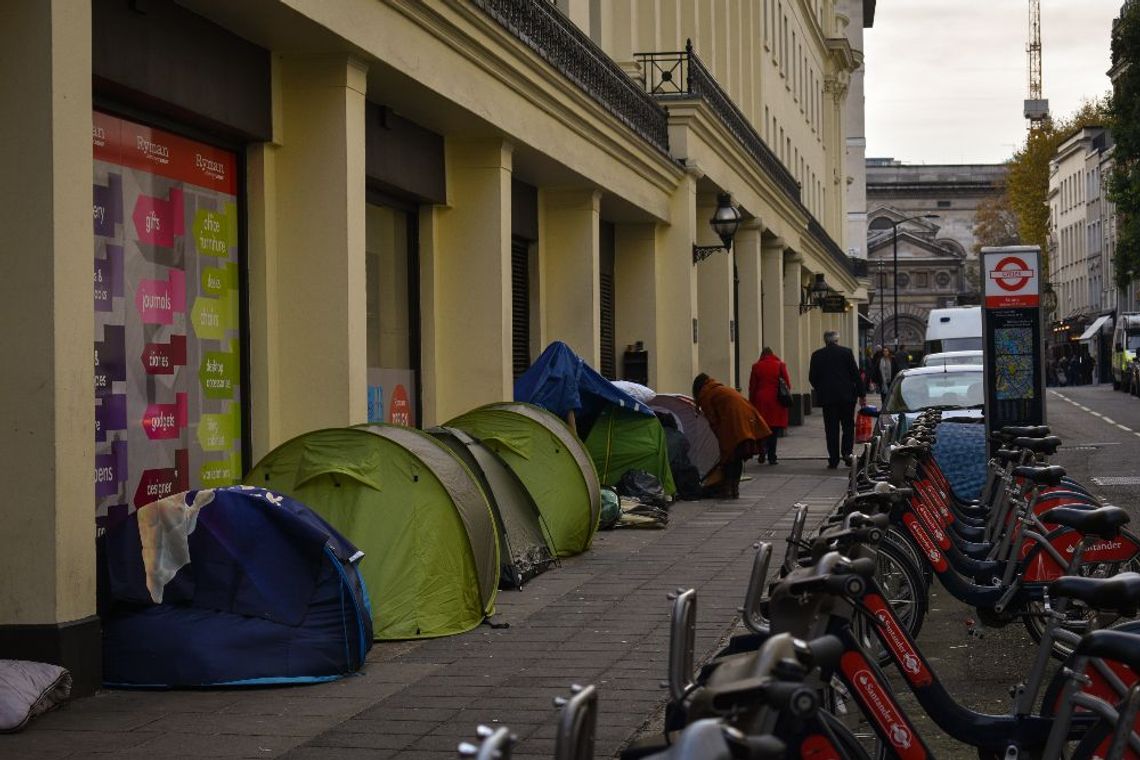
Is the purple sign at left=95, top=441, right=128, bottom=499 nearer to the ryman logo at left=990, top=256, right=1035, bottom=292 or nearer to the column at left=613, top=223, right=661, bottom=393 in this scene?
the ryman logo at left=990, top=256, right=1035, bottom=292

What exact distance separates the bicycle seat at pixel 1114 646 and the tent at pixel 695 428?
54.1 ft

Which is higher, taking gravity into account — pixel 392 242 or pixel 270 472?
pixel 392 242

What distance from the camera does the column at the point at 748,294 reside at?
35344 mm

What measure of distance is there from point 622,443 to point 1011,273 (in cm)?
435

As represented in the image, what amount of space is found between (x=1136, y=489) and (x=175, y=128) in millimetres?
12448

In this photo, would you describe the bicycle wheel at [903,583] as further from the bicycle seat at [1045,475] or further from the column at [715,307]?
the column at [715,307]

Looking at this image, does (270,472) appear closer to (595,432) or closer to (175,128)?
(175,128)

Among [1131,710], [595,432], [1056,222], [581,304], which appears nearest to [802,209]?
[581,304]

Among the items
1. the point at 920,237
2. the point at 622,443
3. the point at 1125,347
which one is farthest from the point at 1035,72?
the point at 622,443

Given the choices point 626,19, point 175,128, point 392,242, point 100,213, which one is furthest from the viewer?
point 626,19

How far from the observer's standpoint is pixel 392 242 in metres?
17.0

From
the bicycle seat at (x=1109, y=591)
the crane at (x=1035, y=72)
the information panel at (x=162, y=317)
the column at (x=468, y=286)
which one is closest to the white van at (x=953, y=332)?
the column at (x=468, y=286)

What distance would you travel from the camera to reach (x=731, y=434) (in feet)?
69.3

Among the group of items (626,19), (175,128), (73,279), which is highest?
(626,19)
